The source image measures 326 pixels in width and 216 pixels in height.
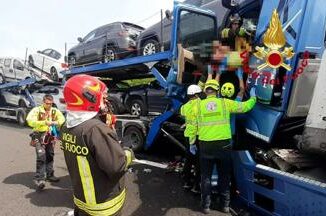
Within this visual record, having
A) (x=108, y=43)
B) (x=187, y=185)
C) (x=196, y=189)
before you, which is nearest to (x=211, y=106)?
(x=196, y=189)

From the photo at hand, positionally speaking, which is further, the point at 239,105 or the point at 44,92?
the point at 44,92

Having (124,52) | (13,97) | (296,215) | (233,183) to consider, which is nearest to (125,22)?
(124,52)

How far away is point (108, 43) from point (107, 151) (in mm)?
9330

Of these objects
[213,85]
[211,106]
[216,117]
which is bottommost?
[216,117]

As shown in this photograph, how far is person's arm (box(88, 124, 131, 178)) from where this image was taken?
2.31 metres

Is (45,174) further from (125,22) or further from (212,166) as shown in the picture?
(125,22)

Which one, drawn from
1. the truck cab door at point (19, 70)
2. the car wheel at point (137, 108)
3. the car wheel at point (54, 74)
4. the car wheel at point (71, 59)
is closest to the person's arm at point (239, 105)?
the car wheel at point (137, 108)

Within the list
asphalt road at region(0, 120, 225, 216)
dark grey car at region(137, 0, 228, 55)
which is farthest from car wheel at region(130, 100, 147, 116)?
asphalt road at region(0, 120, 225, 216)

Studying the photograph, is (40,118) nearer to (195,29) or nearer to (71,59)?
(195,29)

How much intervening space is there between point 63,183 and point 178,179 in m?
1.91

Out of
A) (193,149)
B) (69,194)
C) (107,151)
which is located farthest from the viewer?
(69,194)

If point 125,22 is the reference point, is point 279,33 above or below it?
below

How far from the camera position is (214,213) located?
475 cm

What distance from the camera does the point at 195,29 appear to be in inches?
243
